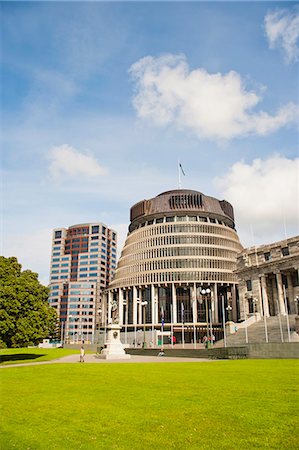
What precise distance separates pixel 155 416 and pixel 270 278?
229 ft

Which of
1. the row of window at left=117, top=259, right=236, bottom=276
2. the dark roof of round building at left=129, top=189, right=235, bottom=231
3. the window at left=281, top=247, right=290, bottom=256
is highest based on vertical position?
the dark roof of round building at left=129, top=189, right=235, bottom=231

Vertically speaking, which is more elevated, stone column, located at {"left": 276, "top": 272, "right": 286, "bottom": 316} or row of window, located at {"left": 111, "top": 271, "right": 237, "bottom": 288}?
row of window, located at {"left": 111, "top": 271, "right": 237, "bottom": 288}

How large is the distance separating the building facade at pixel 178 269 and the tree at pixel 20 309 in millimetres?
62431

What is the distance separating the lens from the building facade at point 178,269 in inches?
4456

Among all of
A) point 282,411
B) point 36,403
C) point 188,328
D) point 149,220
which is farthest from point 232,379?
point 149,220

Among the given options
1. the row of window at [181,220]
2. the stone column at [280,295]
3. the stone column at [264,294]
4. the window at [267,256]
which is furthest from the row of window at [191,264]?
the stone column at [280,295]

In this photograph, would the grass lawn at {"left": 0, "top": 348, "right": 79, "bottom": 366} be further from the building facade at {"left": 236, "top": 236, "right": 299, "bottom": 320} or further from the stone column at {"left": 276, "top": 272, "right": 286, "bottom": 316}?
the stone column at {"left": 276, "top": 272, "right": 286, "bottom": 316}

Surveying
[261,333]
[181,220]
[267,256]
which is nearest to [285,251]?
[267,256]

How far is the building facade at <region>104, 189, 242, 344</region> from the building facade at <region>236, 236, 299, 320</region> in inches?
1113

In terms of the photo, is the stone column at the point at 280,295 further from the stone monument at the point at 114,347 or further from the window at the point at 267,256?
the stone monument at the point at 114,347

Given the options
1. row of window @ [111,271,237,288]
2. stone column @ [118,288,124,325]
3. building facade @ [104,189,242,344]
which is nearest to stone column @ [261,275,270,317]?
building facade @ [104,189,242,344]

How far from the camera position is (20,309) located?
1800 inches

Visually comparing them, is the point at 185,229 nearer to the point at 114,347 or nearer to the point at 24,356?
the point at 24,356

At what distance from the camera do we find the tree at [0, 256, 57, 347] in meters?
43.8
